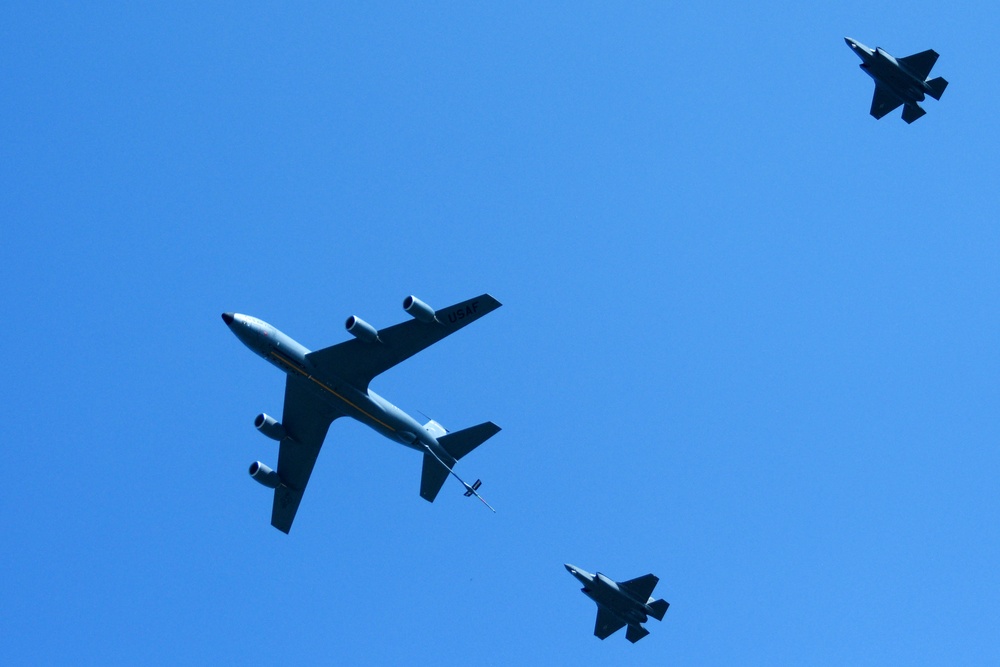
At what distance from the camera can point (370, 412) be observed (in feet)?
179

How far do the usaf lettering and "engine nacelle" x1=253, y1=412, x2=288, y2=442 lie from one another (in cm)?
1236

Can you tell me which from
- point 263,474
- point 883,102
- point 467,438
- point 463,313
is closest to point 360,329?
point 463,313

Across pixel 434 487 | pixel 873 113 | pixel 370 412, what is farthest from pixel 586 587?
pixel 873 113

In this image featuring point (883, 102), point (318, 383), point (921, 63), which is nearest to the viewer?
point (318, 383)

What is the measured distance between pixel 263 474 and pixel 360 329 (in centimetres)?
1223

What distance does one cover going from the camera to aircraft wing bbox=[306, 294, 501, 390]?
168ft

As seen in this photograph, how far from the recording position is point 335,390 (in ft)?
177

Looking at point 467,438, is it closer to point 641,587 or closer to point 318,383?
point 318,383

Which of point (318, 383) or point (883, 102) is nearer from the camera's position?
point (318, 383)

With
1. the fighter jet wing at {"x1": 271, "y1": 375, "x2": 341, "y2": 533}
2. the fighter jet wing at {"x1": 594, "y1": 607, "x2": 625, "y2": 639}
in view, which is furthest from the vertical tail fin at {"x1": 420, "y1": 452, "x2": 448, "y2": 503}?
the fighter jet wing at {"x1": 594, "y1": 607, "x2": 625, "y2": 639}

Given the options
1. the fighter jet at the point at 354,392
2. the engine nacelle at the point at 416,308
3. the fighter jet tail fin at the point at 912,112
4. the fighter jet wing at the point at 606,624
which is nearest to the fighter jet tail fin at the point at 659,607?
the fighter jet wing at the point at 606,624

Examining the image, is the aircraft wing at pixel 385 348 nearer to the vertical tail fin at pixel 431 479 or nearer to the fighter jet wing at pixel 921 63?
the vertical tail fin at pixel 431 479

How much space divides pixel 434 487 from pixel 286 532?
993cm

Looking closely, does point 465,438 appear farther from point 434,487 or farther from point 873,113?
point 873,113
